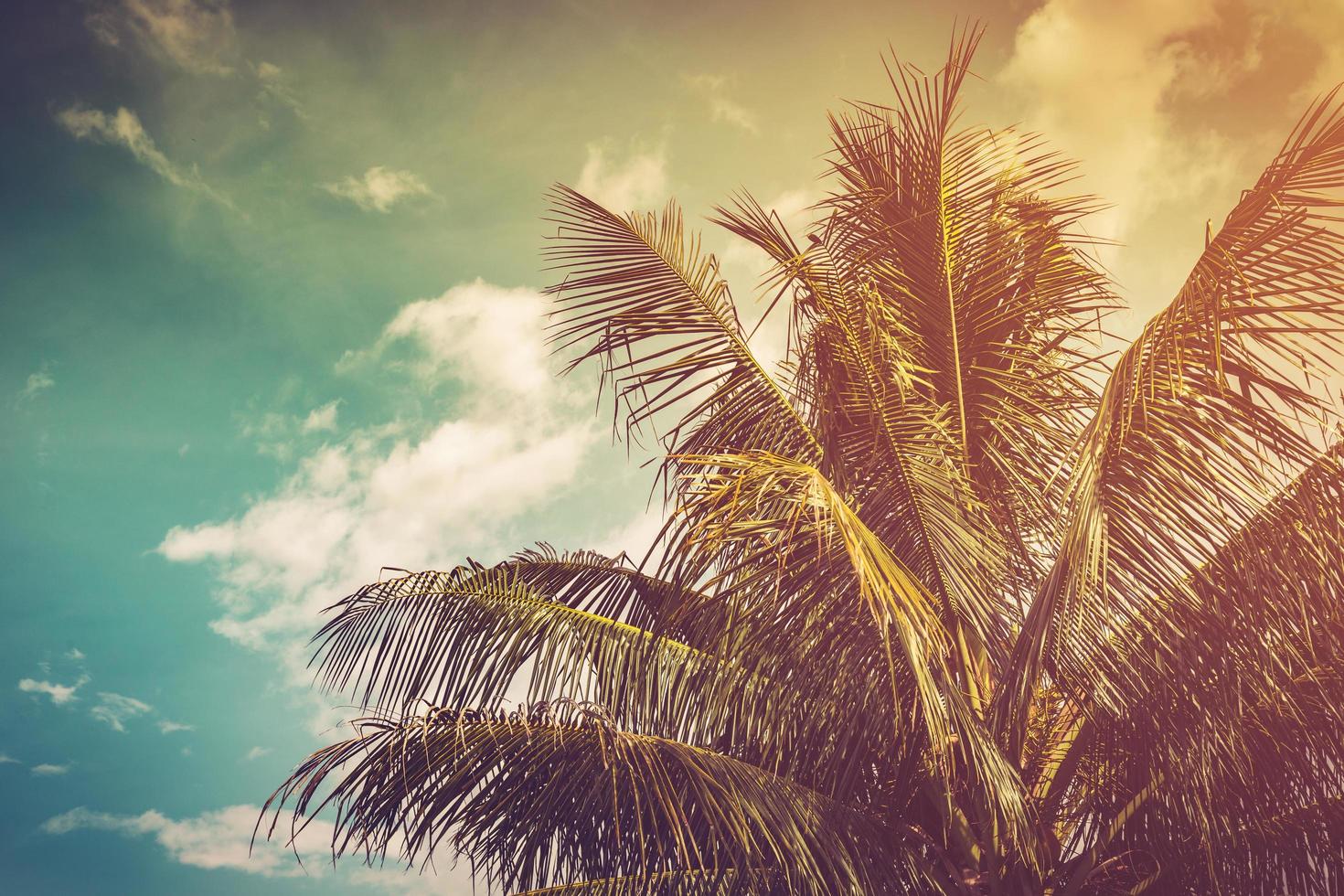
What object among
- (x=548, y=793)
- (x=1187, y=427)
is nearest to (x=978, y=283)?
(x=1187, y=427)

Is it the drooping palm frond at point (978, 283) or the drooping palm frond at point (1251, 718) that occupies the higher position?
the drooping palm frond at point (978, 283)

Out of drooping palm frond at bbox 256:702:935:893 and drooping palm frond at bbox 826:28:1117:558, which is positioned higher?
drooping palm frond at bbox 826:28:1117:558

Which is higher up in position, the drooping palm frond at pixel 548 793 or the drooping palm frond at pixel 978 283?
the drooping palm frond at pixel 978 283

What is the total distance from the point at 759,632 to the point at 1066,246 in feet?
8.39

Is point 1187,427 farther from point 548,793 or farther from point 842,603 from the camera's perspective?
point 548,793

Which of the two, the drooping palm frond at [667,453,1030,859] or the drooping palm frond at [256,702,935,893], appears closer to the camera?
the drooping palm frond at [667,453,1030,859]

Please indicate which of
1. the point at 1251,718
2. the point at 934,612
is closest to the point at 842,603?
the point at 934,612

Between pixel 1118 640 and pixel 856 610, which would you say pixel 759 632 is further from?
pixel 1118 640

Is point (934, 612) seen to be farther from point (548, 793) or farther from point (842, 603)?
point (548, 793)

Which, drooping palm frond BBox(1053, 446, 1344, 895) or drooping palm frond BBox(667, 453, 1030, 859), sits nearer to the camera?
drooping palm frond BBox(667, 453, 1030, 859)

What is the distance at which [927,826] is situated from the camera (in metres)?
4.23

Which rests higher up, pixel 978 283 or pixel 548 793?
pixel 978 283

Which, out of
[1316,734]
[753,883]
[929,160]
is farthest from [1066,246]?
[753,883]

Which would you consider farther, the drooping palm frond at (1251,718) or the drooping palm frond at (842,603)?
the drooping palm frond at (1251,718)
